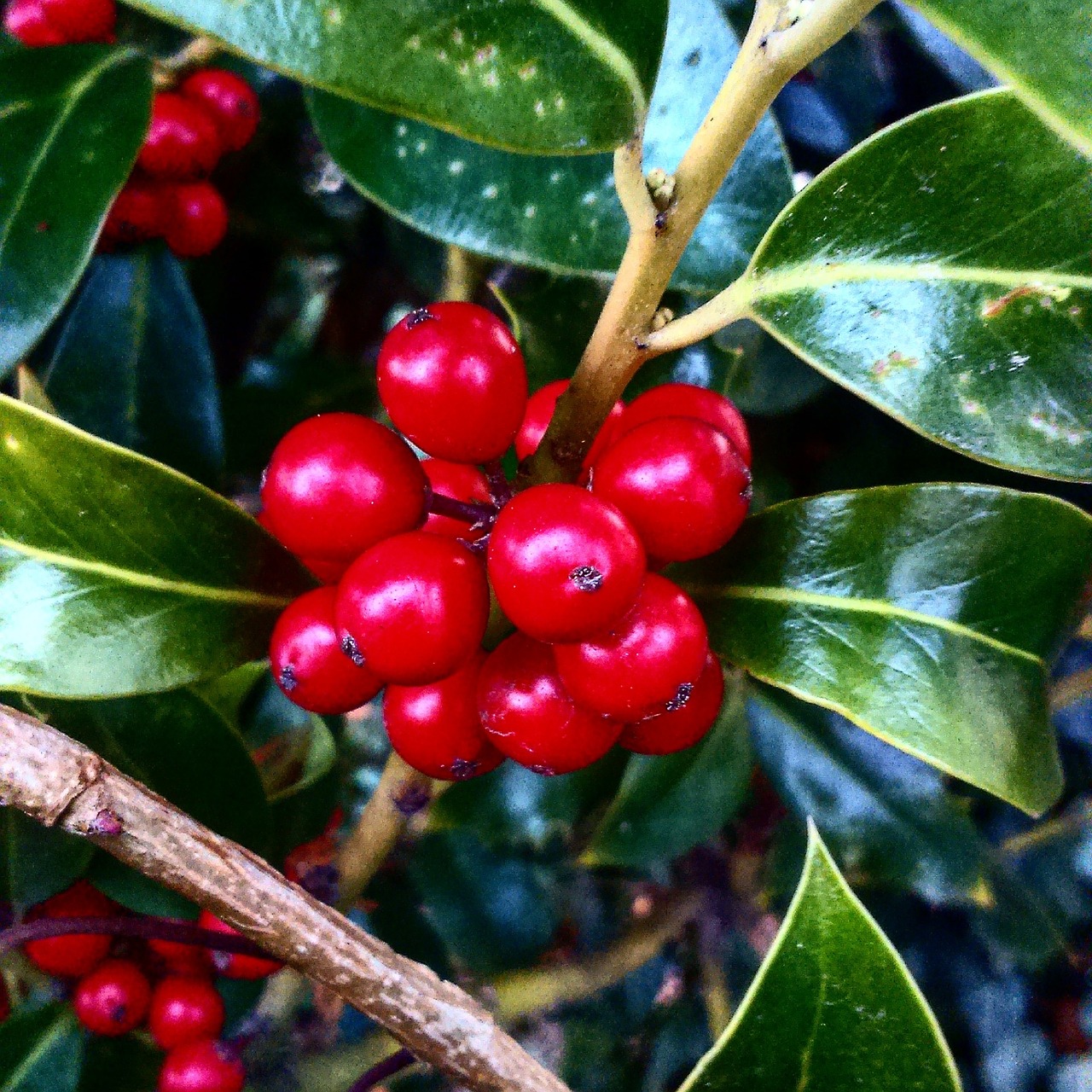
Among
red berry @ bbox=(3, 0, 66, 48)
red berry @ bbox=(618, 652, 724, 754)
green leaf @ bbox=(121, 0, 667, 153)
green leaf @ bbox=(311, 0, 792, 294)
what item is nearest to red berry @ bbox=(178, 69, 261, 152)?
red berry @ bbox=(3, 0, 66, 48)

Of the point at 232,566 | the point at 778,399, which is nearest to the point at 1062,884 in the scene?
the point at 778,399

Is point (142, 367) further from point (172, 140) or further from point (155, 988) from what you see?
point (155, 988)

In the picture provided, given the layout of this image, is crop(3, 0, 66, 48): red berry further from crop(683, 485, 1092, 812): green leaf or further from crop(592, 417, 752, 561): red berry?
crop(683, 485, 1092, 812): green leaf

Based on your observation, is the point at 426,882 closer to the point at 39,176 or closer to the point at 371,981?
the point at 371,981

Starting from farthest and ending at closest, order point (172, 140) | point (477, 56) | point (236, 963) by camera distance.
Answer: point (172, 140) < point (236, 963) < point (477, 56)

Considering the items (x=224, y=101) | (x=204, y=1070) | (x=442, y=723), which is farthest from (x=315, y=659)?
(x=224, y=101)
